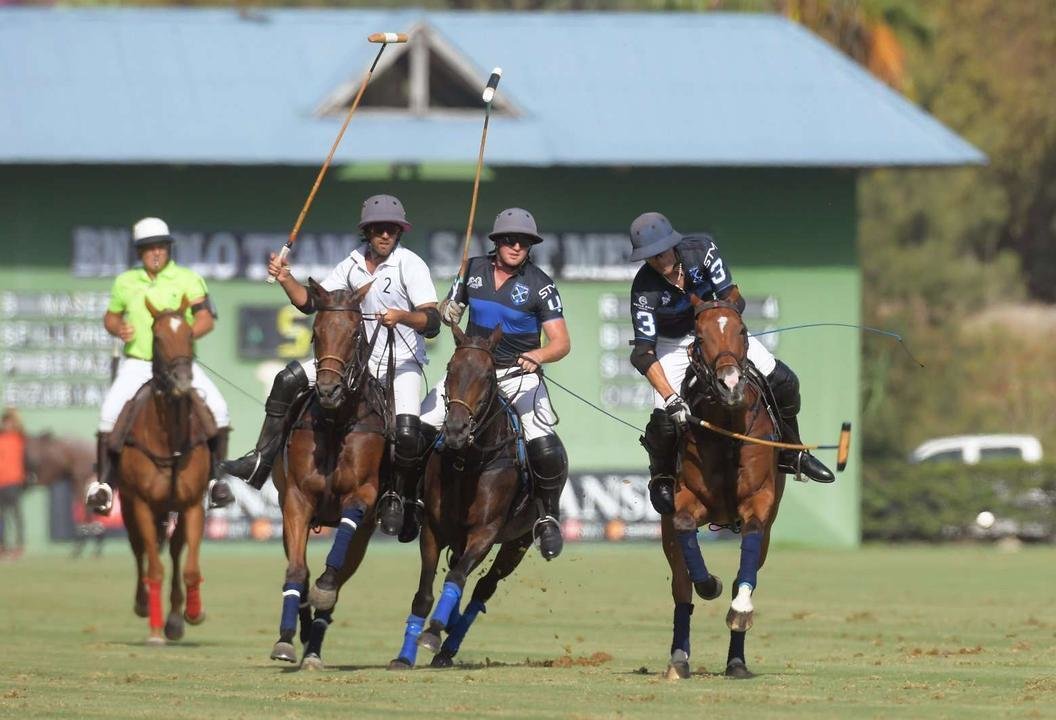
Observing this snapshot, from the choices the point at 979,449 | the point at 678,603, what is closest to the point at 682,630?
the point at 678,603

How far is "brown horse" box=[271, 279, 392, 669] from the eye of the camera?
13.4 metres

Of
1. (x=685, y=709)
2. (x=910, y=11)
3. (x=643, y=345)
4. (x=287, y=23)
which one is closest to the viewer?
(x=685, y=709)

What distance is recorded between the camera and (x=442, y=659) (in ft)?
46.9

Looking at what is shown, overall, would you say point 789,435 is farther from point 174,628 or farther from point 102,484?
point 102,484

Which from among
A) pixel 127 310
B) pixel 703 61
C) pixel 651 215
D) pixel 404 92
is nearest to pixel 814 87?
pixel 703 61

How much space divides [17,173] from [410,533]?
1934 cm

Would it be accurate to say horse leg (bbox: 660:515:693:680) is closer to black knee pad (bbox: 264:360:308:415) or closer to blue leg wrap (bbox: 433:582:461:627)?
blue leg wrap (bbox: 433:582:461:627)

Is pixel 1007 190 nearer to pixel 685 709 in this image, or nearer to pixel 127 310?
pixel 127 310

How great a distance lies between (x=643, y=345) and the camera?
13500mm

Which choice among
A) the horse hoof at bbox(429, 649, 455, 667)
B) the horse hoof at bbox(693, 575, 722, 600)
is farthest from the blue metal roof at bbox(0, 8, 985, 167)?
the horse hoof at bbox(693, 575, 722, 600)

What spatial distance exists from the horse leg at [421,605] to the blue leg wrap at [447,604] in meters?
0.20

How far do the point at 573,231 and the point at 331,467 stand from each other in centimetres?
1907

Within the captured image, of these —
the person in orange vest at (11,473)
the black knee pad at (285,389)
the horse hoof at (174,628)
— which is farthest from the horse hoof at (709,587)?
the person in orange vest at (11,473)

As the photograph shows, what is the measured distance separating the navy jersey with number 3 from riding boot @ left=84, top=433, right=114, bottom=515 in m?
5.13
